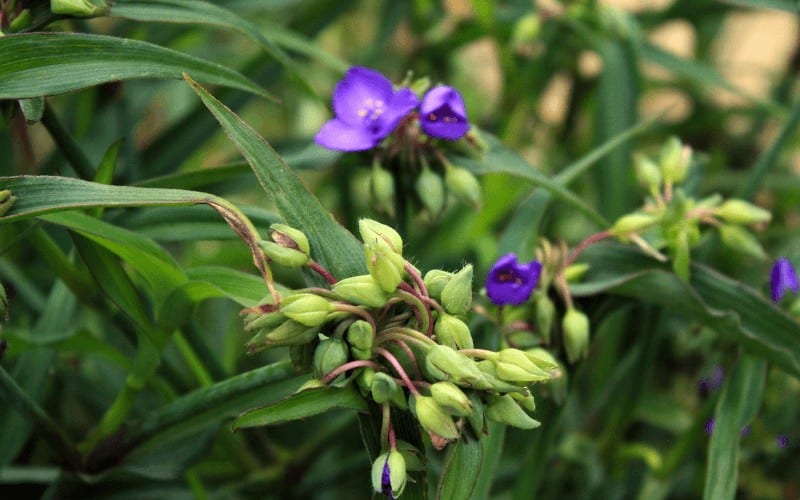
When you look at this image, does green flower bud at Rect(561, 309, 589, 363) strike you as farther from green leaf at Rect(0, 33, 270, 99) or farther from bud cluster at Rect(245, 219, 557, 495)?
green leaf at Rect(0, 33, 270, 99)

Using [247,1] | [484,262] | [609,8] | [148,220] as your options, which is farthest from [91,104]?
[609,8]

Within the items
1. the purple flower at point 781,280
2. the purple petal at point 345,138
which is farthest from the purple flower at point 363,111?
the purple flower at point 781,280

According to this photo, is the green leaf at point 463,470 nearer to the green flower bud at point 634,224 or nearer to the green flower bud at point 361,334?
the green flower bud at point 361,334

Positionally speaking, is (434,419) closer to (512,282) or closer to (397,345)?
(397,345)

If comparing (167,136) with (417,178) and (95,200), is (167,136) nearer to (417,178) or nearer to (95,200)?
(417,178)

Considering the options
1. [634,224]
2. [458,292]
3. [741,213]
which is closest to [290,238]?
[458,292]

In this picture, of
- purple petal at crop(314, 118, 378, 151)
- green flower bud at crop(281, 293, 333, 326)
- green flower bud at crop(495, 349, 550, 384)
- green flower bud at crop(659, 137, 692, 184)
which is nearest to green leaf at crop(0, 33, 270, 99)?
purple petal at crop(314, 118, 378, 151)

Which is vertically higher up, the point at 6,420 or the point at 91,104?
the point at 91,104

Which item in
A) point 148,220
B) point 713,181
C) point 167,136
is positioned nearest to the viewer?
point 148,220
